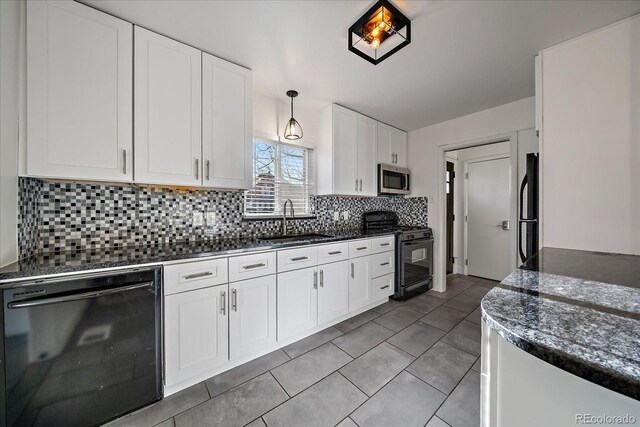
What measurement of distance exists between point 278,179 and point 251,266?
124 centimetres

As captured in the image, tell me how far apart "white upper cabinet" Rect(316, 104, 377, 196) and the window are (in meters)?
0.20

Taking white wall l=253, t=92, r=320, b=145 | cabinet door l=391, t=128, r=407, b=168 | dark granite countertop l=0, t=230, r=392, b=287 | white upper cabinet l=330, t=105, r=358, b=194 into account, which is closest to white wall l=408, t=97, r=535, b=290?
cabinet door l=391, t=128, r=407, b=168

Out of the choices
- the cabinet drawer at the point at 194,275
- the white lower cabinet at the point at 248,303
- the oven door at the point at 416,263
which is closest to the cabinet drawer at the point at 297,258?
the white lower cabinet at the point at 248,303

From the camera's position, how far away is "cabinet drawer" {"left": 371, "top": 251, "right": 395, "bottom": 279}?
2.77 m

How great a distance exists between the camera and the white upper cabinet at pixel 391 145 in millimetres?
3395

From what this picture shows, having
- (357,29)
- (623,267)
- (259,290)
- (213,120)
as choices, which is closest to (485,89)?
(357,29)

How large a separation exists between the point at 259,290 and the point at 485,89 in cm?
299

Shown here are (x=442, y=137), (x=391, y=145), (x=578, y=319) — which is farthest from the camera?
(x=391, y=145)

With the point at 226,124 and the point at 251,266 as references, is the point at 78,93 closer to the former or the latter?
the point at 226,124

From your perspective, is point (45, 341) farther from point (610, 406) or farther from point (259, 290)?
point (610, 406)

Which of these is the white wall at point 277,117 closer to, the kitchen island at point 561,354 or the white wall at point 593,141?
the white wall at point 593,141

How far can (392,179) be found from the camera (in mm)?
3420

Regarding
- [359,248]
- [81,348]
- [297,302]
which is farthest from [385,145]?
[81,348]

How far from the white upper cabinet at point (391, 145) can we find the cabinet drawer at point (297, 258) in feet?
6.14
